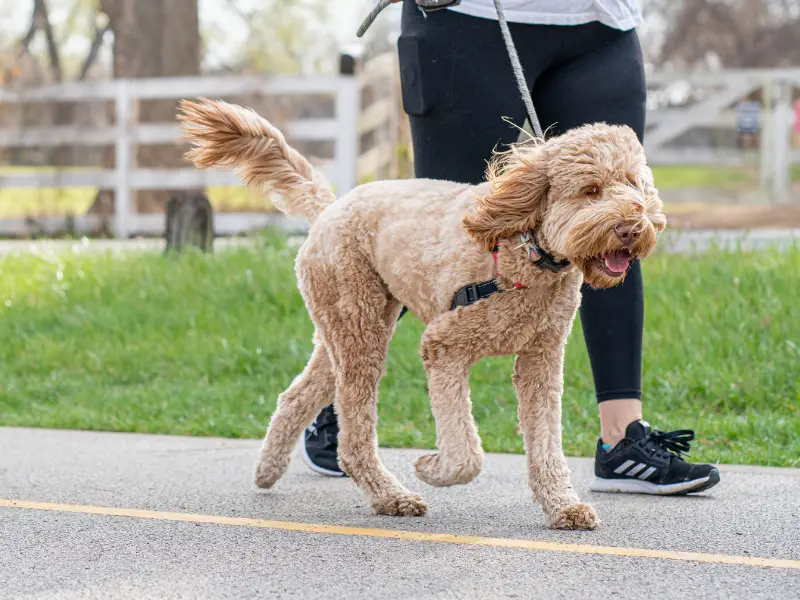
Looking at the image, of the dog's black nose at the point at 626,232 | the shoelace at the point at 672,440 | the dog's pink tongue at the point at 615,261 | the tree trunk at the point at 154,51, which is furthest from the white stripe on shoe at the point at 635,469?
the tree trunk at the point at 154,51

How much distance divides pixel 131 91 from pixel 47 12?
1756 cm

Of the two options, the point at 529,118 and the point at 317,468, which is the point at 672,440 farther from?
the point at 317,468

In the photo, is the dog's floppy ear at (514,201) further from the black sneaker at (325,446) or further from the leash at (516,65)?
the black sneaker at (325,446)

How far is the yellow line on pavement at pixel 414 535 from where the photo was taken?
11.4ft

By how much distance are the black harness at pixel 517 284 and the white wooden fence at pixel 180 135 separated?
9.27 m

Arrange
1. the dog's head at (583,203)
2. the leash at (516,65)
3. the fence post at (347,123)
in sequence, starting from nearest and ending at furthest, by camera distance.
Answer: the dog's head at (583,203) → the leash at (516,65) → the fence post at (347,123)

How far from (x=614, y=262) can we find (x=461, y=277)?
0.49 meters

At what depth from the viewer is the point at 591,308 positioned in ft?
14.5

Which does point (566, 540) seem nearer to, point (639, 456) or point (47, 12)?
point (639, 456)

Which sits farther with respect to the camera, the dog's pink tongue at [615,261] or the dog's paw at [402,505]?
the dog's paw at [402,505]

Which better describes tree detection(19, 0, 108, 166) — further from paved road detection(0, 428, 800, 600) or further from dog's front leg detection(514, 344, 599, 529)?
dog's front leg detection(514, 344, 599, 529)

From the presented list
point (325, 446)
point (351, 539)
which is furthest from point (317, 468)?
point (351, 539)

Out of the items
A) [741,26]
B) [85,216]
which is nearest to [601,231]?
[85,216]

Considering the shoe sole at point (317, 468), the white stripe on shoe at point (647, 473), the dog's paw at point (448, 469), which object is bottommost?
the shoe sole at point (317, 468)
